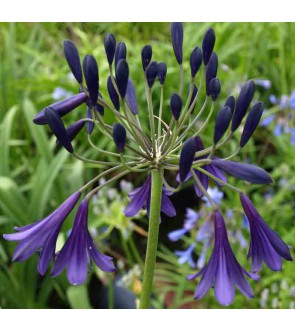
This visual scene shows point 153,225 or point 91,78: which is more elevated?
point 91,78

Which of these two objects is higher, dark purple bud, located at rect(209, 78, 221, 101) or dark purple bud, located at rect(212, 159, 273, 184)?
dark purple bud, located at rect(209, 78, 221, 101)

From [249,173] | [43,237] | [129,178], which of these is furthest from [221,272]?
[129,178]

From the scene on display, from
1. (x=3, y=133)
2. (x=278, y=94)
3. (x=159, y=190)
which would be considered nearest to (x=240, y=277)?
(x=159, y=190)

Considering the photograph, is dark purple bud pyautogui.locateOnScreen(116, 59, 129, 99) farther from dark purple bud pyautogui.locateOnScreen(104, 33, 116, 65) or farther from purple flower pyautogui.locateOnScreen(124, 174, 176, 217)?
purple flower pyautogui.locateOnScreen(124, 174, 176, 217)

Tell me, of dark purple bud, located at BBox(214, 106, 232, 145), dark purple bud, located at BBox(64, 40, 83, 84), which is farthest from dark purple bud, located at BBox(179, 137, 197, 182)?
dark purple bud, located at BBox(64, 40, 83, 84)

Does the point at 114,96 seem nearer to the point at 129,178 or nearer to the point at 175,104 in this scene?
the point at 175,104

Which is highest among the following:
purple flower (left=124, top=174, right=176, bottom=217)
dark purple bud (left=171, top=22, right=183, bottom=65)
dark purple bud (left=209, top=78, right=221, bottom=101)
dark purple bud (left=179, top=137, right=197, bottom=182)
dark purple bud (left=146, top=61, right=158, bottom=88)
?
dark purple bud (left=171, top=22, right=183, bottom=65)
